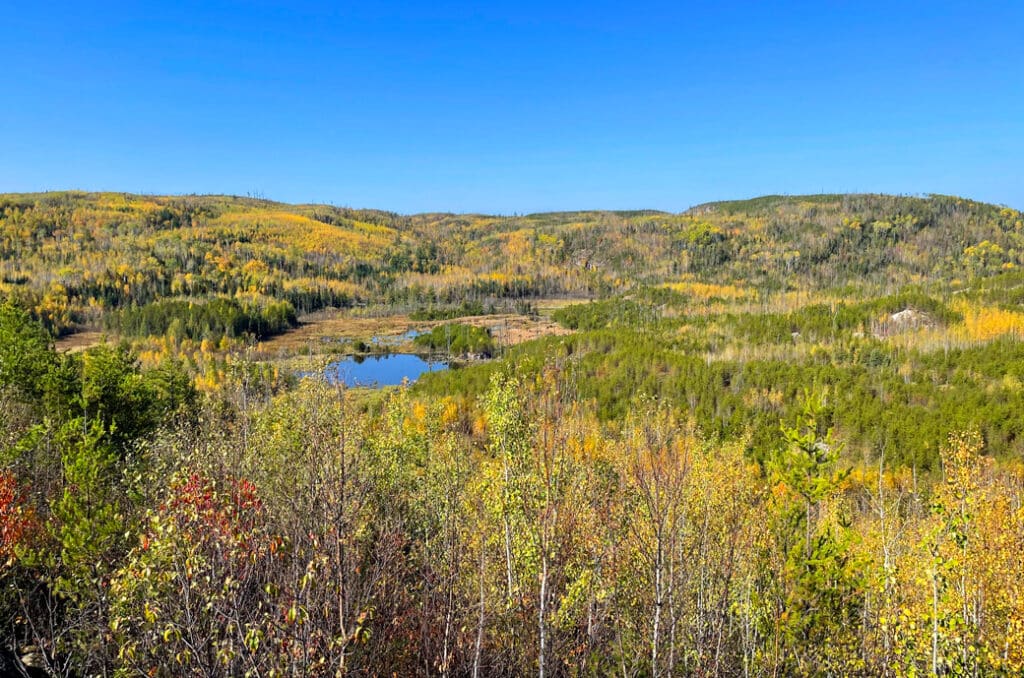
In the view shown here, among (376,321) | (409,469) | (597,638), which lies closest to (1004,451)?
(409,469)

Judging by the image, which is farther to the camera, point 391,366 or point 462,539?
point 391,366

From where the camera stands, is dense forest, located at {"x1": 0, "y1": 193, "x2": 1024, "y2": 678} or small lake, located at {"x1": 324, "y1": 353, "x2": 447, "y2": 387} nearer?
dense forest, located at {"x1": 0, "y1": 193, "x2": 1024, "y2": 678}

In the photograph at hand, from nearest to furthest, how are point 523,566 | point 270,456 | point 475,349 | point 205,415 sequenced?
point 523,566, point 270,456, point 205,415, point 475,349

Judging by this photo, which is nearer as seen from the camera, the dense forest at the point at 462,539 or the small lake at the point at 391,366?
the dense forest at the point at 462,539

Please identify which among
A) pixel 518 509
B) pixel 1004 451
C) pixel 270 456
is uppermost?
pixel 518 509

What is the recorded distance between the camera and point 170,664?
23.2 feet

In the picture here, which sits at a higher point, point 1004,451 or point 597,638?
point 597,638

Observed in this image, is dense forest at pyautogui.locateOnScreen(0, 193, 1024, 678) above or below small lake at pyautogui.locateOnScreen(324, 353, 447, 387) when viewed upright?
above

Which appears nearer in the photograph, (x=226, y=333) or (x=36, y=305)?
(x=226, y=333)

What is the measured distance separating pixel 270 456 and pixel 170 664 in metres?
13.6

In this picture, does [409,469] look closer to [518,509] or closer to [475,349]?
[518,509]

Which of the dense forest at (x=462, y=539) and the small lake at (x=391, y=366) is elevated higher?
the dense forest at (x=462, y=539)

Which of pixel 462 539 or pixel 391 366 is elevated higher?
pixel 462 539

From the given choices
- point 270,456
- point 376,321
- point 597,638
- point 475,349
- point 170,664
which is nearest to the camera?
point 170,664
